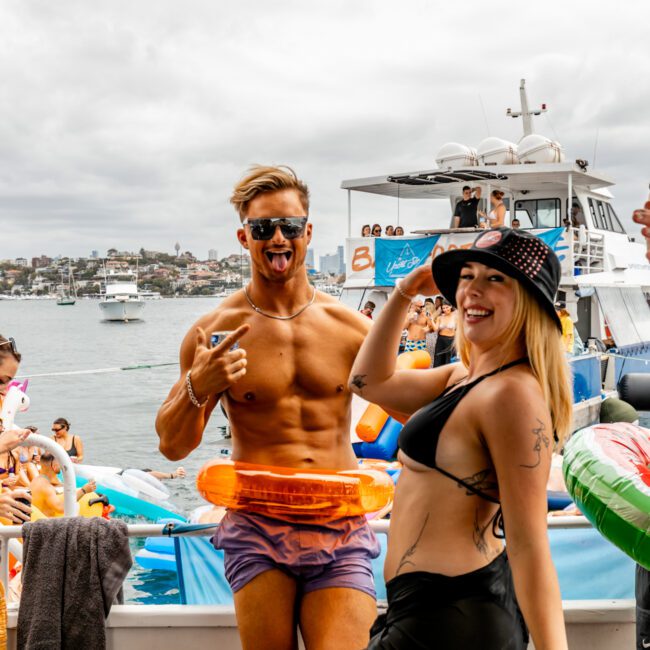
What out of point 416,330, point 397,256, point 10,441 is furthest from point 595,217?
point 10,441

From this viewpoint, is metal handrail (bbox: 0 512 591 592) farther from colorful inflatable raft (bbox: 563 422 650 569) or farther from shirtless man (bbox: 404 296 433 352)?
shirtless man (bbox: 404 296 433 352)

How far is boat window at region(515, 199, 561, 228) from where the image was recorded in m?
16.9

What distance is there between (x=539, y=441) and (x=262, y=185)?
1380 mm

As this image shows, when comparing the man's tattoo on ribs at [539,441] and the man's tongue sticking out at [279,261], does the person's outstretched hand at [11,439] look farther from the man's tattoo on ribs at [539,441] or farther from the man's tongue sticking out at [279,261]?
the man's tattoo on ribs at [539,441]

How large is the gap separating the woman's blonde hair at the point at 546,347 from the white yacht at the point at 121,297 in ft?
308

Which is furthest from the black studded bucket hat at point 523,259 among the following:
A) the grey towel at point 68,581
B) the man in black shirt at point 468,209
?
the man in black shirt at point 468,209

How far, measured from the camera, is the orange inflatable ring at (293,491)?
2.42 metres

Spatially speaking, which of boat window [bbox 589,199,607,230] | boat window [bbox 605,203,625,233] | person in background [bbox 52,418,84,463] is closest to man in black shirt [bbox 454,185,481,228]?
boat window [bbox 589,199,607,230]

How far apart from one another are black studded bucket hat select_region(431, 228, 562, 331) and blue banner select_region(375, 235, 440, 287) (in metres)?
13.5

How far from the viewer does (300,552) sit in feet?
7.89

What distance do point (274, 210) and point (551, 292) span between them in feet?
3.49

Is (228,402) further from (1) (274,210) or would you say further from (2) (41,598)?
(2) (41,598)

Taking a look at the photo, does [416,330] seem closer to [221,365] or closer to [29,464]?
[29,464]

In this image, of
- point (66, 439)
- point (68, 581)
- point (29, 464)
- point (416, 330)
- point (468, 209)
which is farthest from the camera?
point (468, 209)
